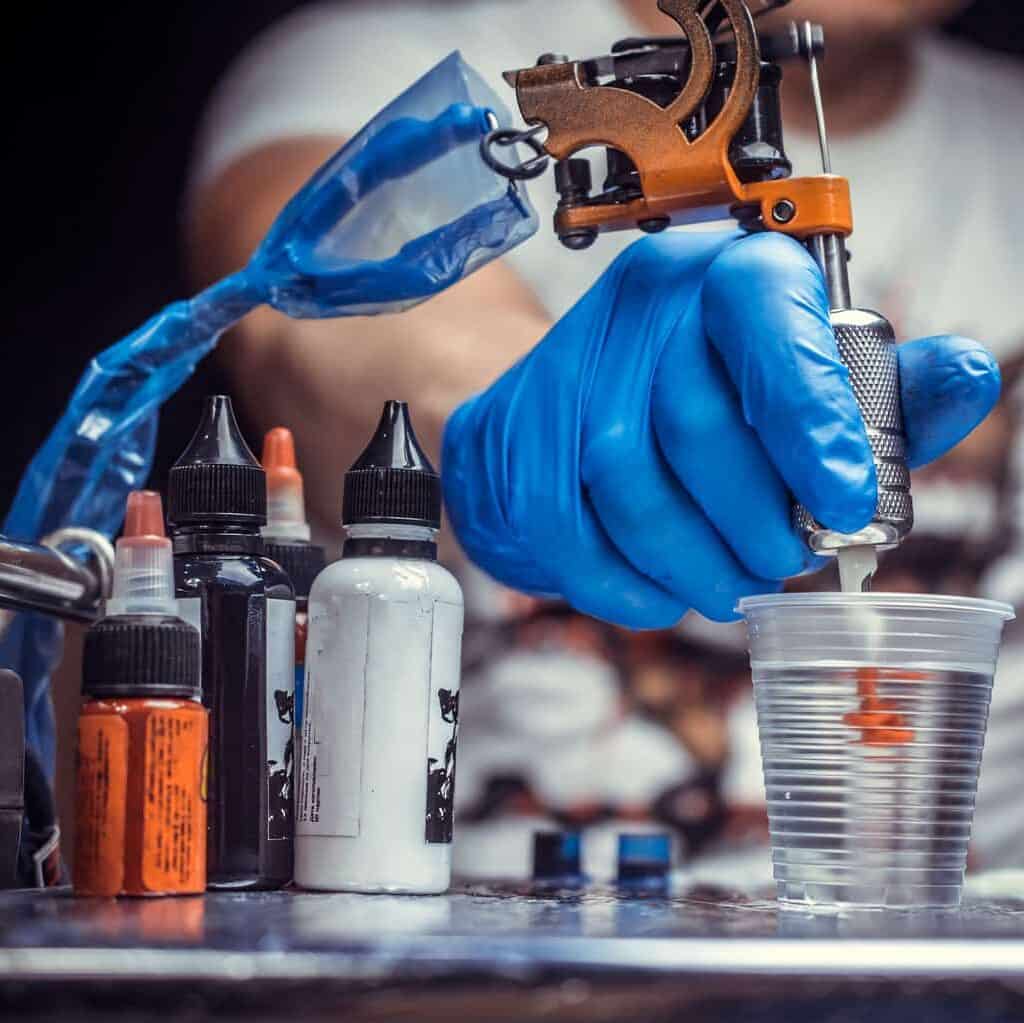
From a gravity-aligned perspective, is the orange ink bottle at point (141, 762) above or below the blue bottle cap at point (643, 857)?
above

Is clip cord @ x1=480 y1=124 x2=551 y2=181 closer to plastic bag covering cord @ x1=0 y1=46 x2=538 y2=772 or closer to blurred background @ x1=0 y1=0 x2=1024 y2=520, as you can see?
plastic bag covering cord @ x1=0 y1=46 x2=538 y2=772

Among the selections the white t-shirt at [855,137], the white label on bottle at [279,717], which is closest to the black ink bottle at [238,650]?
the white label on bottle at [279,717]

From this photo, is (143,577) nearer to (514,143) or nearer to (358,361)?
(514,143)

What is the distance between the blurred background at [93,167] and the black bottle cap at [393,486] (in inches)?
40.0

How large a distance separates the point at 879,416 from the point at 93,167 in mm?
1253

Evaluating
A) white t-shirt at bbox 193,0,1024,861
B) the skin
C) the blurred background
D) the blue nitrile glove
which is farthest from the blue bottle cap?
the blurred background

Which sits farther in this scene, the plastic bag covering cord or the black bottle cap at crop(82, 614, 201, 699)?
the plastic bag covering cord

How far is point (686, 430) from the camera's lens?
98cm

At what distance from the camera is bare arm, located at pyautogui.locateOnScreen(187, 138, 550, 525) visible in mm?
1670

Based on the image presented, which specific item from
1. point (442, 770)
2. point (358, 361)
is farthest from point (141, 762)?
point (358, 361)

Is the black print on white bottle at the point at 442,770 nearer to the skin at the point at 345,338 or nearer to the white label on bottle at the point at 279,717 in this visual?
the white label on bottle at the point at 279,717

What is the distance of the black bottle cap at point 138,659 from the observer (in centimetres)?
76

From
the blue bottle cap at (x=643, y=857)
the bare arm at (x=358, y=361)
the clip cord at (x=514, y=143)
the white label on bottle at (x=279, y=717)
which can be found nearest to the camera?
the white label on bottle at (x=279, y=717)

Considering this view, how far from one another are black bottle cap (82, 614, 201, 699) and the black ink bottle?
69 millimetres
